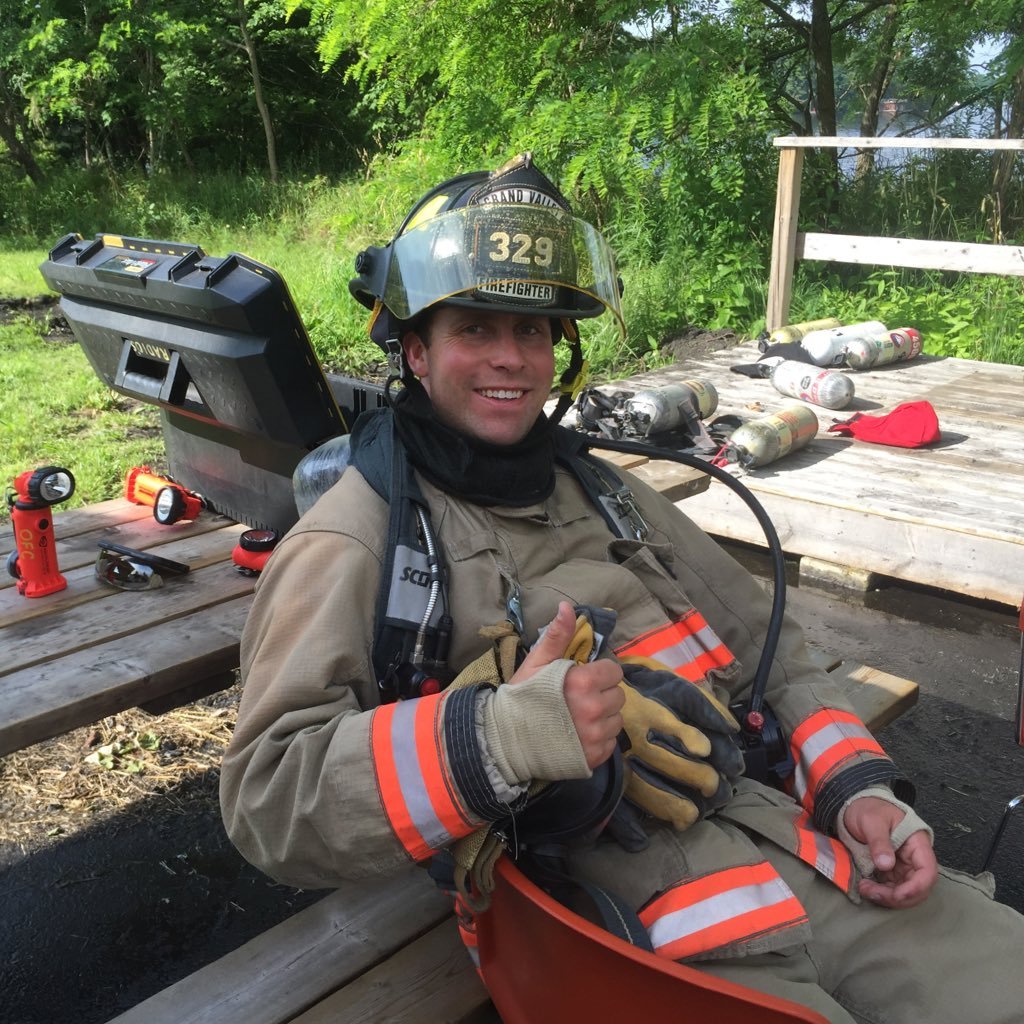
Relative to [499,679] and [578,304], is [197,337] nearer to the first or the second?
[578,304]

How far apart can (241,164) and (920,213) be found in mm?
13243

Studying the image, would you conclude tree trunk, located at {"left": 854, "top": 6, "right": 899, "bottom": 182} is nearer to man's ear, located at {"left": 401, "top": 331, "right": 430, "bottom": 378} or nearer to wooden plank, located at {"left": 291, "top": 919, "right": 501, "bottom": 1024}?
man's ear, located at {"left": 401, "top": 331, "right": 430, "bottom": 378}

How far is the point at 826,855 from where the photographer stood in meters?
1.82

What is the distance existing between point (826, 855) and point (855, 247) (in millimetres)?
7273

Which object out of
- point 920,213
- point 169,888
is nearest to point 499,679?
point 169,888

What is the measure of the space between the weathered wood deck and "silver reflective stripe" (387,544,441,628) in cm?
352

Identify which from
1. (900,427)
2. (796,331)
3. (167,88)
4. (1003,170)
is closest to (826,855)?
(900,427)

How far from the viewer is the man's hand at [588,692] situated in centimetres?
144

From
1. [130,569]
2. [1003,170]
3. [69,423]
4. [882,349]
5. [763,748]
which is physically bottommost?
[69,423]

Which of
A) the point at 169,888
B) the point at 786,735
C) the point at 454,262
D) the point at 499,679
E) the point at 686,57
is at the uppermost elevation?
the point at 686,57

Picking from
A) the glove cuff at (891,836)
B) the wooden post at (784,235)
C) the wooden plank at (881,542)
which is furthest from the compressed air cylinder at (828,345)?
the glove cuff at (891,836)

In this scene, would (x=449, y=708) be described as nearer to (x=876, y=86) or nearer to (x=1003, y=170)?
(x=1003, y=170)

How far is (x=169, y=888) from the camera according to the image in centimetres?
310

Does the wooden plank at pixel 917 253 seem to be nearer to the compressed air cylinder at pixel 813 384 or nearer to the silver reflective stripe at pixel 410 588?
the compressed air cylinder at pixel 813 384
